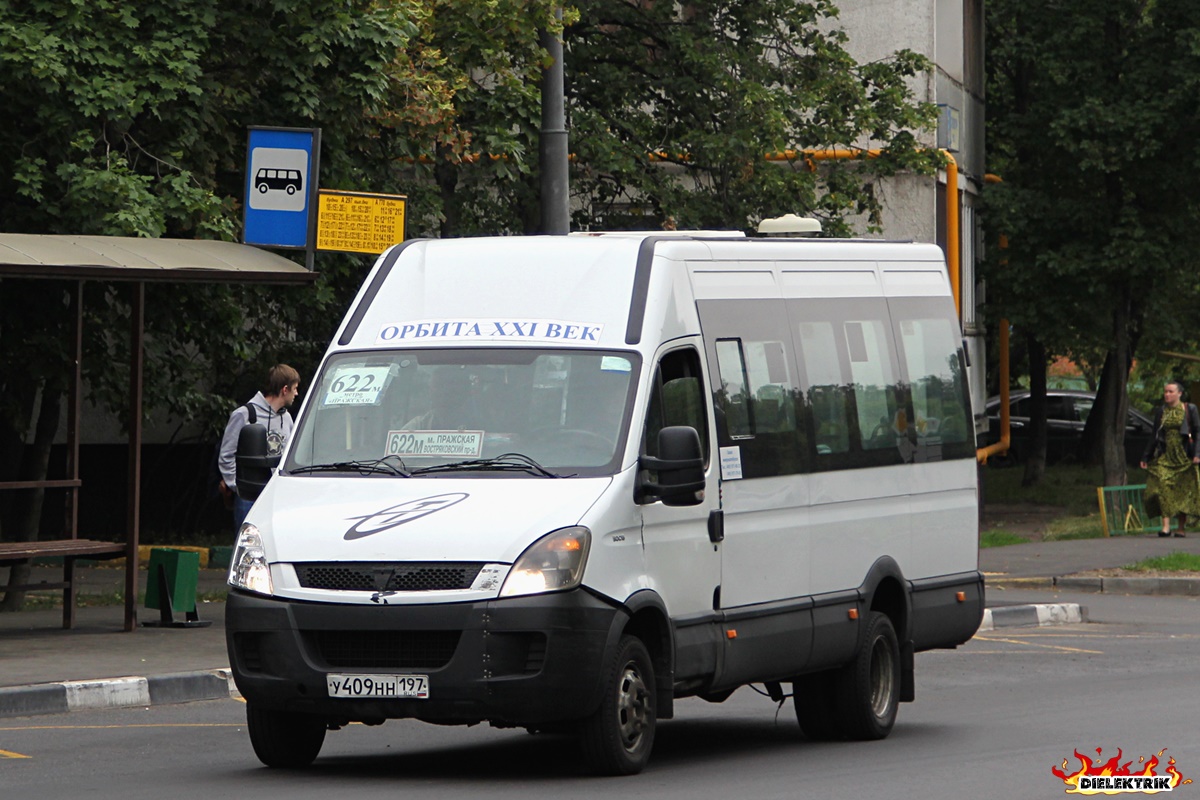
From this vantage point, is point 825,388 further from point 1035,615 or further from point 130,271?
point 1035,615

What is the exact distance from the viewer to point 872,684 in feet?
34.7

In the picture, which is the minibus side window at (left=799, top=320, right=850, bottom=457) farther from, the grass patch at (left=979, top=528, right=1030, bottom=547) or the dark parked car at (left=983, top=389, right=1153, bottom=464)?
the dark parked car at (left=983, top=389, right=1153, bottom=464)

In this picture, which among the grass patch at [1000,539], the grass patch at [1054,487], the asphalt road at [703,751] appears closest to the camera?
the asphalt road at [703,751]

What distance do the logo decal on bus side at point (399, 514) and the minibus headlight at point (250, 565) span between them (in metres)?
0.42

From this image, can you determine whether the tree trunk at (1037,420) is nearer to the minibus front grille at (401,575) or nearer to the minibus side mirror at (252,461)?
the minibus side mirror at (252,461)

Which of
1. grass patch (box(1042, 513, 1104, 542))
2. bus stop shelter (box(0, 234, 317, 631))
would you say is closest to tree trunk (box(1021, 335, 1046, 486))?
grass patch (box(1042, 513, 1104, 542))

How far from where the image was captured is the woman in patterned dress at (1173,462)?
24.6m

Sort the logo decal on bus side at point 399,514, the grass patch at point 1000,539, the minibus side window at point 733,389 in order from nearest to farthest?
the logo decal on bus side at point 399,514, the minibus side window at point 733,389, the grass patch at point 1000,539

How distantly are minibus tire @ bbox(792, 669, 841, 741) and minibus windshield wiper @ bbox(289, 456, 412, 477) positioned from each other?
2.68m

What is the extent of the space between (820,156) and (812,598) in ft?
56.4

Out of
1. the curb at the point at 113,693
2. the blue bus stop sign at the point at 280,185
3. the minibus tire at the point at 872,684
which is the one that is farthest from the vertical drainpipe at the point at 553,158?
the minibus tire at the point at 872,684

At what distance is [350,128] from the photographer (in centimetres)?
1658

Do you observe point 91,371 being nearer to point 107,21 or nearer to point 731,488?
point 107,21

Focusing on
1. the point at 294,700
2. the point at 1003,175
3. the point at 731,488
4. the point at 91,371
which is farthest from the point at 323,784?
the point at 1003,175
